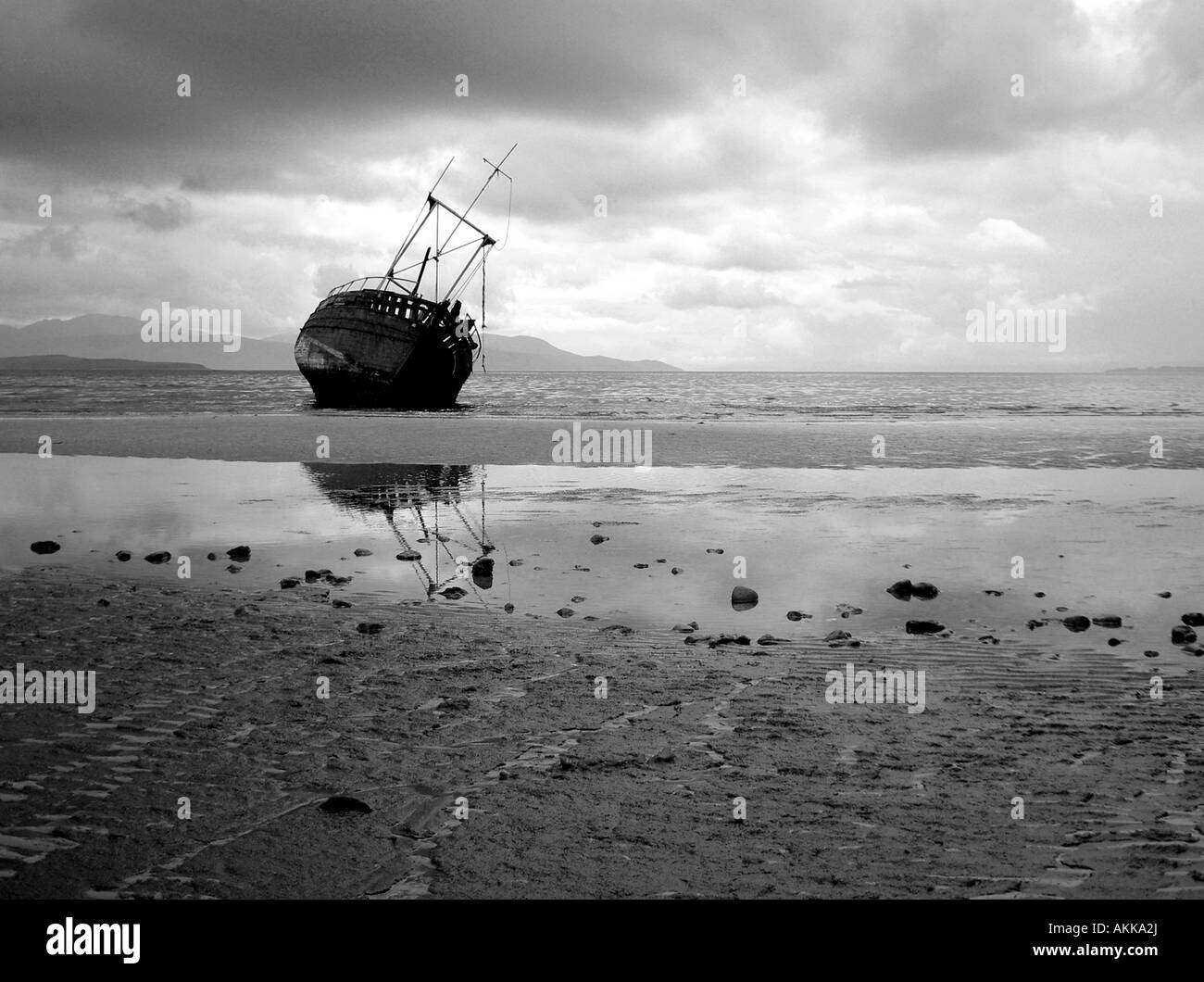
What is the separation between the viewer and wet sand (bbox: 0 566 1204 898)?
14.0 ft

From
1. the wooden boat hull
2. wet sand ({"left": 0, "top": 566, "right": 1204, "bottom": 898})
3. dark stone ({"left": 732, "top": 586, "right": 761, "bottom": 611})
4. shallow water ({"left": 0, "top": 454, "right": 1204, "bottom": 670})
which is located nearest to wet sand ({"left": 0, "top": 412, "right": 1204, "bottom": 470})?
shallow water ({"left": 0, "top": 454, "right": 1204, "bottom": 670})

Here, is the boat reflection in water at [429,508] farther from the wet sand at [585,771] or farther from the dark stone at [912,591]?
the dark stone at [912,591]

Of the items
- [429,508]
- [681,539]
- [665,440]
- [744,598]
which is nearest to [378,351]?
[665,440]

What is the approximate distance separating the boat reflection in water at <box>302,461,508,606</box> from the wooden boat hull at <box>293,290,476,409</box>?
2773 centimetres

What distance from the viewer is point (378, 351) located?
5078 cm

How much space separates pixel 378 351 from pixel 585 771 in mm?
47761

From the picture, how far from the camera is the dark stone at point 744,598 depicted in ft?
31.3

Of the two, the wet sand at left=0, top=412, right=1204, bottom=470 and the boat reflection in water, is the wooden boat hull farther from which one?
the boat reflection in water

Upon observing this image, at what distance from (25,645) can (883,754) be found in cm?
695

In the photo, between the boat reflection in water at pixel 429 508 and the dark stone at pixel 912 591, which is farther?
the boat reflection in water at pixel 429 508

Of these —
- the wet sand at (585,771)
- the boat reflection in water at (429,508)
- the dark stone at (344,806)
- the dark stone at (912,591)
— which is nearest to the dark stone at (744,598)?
the wet sand at (585,771)

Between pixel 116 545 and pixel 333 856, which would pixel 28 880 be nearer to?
pixel 333 856

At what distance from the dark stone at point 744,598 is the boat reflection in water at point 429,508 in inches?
102

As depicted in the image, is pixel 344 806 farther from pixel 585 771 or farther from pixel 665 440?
pixel 665 440
